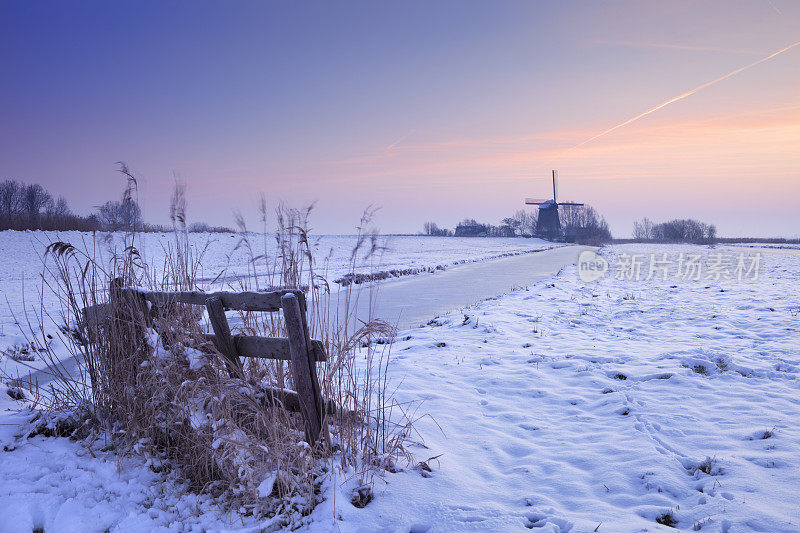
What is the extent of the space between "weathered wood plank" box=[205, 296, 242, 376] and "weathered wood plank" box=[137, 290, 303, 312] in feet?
0.25

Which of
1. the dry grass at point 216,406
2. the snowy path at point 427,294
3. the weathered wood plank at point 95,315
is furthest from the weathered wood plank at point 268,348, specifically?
the snowy path at point 427,294

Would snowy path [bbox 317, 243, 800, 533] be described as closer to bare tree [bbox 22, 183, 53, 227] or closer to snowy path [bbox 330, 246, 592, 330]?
snowy path [bbox 330, 246, 592, 330]

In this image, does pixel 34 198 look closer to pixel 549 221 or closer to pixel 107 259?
pixel 107 259

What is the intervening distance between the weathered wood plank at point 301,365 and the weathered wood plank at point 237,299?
0.13 meters

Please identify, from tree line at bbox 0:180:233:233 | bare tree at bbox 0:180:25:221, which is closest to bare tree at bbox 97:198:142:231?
tree line at bbox 0:180:233:233

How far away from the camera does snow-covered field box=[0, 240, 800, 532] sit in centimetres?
343

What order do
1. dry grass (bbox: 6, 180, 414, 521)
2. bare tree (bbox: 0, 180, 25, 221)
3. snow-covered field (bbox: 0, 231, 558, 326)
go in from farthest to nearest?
1. bare tree (bbox: 0, 180, 25, 221)
2. snow-covered field (bbox: 0, 231, 558, 326)
3. dry grass (bbox: 6, 180, 414, 521)

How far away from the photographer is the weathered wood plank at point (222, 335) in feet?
13.4

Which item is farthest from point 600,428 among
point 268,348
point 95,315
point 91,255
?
point 91,255

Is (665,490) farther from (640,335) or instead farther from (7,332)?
(7,332)

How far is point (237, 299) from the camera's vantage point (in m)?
4.06

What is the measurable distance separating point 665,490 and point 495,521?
4.92 feet

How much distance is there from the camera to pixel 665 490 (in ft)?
12.1

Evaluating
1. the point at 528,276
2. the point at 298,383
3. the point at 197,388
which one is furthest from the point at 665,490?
the point at 528,276
